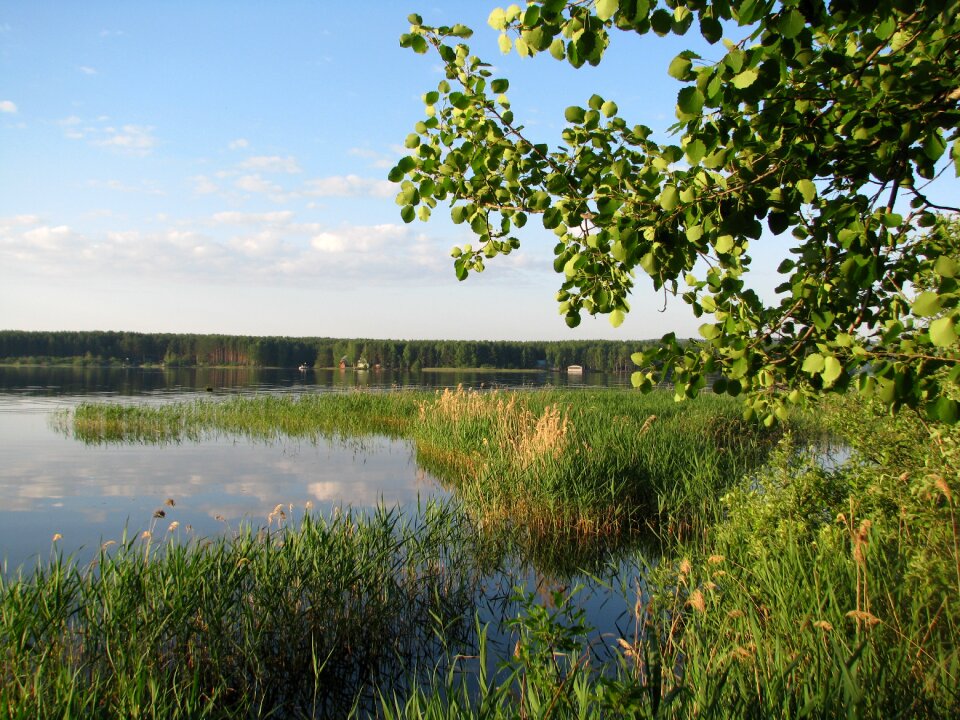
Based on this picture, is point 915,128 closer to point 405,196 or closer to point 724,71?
point 724,71

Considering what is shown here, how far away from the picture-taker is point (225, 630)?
212 inches

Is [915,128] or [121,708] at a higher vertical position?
[915,128]

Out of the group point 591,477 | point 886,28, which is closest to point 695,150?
point 886,28

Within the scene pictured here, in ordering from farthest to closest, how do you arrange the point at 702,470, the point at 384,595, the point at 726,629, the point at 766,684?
the point at 702,470 → the point at 384,595 → the point at 726,629 → the point at 766,684

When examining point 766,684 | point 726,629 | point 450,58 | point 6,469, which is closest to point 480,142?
point 450,58

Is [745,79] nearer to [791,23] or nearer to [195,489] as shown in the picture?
[791,23]

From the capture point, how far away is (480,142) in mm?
3408

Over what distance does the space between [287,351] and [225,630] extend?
107 metres

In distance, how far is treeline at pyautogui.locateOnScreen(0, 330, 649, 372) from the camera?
101m

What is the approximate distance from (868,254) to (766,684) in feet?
7.57

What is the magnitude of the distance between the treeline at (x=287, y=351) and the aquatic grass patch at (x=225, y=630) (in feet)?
309

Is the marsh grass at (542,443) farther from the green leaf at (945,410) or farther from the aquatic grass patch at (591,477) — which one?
the green leaf at (945,410)

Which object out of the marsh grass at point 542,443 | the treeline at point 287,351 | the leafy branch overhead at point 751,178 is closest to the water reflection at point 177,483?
the marsh grass at point 542,443

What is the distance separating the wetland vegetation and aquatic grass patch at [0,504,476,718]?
0.08 feet
